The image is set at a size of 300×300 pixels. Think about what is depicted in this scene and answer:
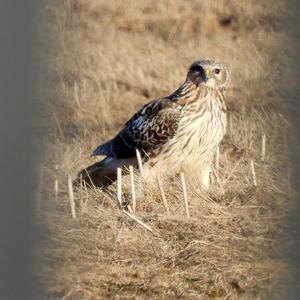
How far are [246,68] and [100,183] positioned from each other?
265cm

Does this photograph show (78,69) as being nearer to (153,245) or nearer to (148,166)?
(148,166)

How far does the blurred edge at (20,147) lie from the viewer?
0.88 m

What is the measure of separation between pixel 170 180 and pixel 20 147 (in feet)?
12.6

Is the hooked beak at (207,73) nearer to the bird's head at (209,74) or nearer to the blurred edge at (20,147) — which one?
the bird's head at (209,74)

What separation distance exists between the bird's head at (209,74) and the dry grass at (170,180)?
0.39 meters

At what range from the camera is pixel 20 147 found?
92cm

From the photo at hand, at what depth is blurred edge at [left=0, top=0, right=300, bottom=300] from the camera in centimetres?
88

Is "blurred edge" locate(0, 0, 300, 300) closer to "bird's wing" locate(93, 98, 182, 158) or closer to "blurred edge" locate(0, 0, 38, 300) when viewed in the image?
"blurred edge" locate(0, 0, 38, 300)

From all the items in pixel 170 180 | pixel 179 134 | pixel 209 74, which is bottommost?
pixel 170 180

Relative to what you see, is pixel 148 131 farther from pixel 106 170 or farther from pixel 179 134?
pixel 106 170

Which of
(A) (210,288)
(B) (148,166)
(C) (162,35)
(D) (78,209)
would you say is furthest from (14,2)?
(C) (162,35)

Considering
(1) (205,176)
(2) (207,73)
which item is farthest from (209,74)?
(1) (205,176)

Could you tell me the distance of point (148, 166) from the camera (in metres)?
4.82

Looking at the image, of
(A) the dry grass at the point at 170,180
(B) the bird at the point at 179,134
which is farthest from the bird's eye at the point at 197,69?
(A) the dry grass at the point at 170,180
